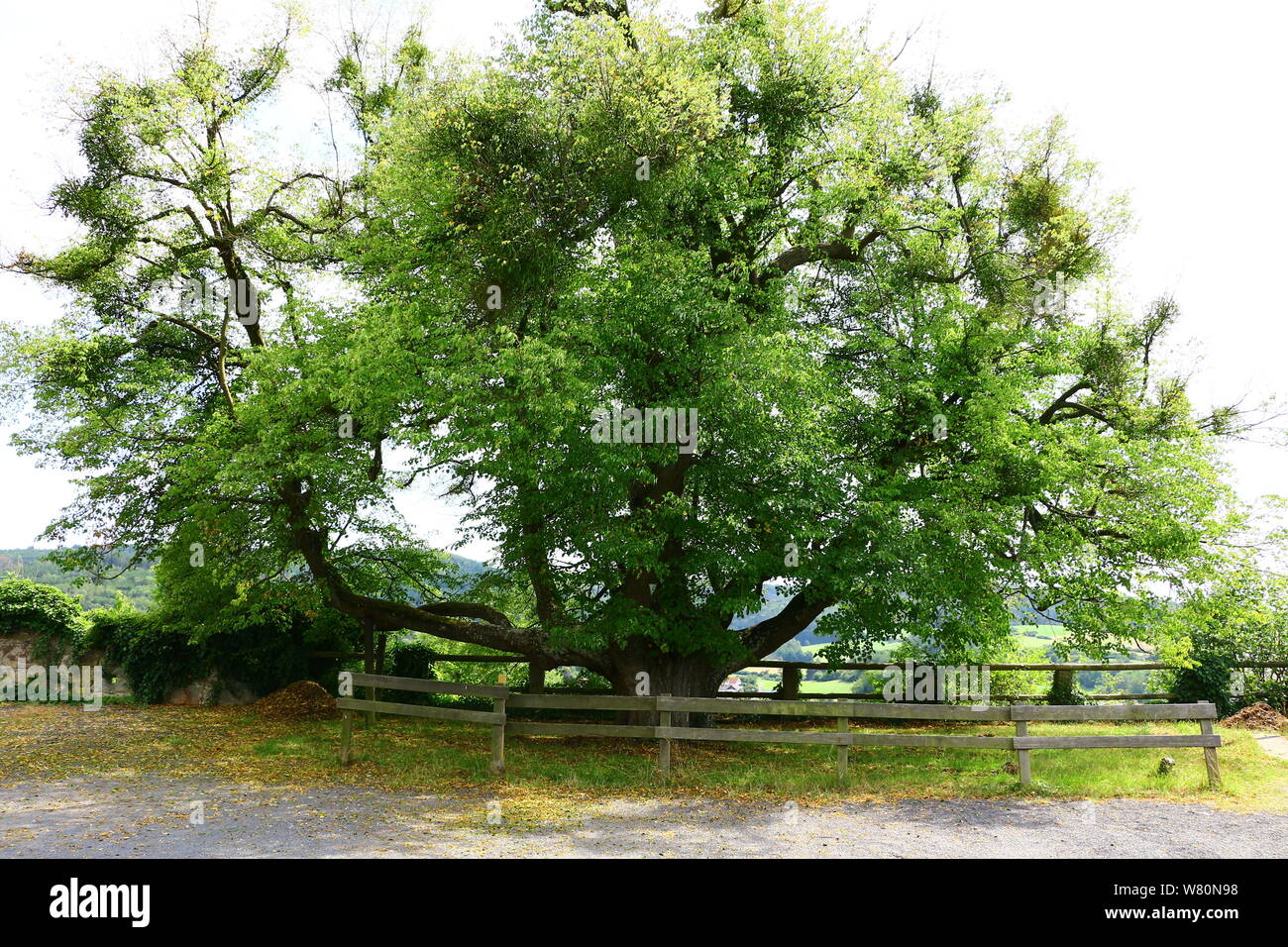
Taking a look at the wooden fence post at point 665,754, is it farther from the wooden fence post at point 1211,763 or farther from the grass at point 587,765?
the wooden fence post at point 1211,763

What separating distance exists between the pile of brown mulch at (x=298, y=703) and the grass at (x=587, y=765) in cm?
82

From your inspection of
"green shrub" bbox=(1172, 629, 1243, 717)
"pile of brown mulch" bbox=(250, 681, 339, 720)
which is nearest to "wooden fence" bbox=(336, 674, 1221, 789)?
"pile of brown mulch" bbox=(250, 681, 339, 720)

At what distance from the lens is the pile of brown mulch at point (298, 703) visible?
62.8 feet

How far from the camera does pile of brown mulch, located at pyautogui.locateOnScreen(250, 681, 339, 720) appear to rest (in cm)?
1916

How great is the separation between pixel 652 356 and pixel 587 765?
6963 mm

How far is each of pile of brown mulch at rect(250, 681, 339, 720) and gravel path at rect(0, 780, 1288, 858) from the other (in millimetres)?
7934

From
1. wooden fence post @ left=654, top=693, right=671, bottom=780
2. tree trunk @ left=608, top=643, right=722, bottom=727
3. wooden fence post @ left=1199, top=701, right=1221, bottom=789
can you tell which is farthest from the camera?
tree trunk @ left=608, top=643, right=722, bottom=727

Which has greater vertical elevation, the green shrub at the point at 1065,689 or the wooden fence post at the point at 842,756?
the wooden fence post at the point at 842,756

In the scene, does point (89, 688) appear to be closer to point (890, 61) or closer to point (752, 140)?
point (752, 140)

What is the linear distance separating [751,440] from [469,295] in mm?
5926

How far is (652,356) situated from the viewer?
15117 mm

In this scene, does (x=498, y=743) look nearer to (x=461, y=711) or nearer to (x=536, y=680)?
(x=461, y=711)

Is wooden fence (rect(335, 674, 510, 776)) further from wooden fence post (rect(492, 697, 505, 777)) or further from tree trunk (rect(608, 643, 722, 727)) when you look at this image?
tree trunk (rect(608, 643, 722, 727))

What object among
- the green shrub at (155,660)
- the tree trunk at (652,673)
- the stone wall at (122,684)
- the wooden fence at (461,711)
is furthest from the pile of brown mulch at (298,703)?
the wooden fence at (461,711)
